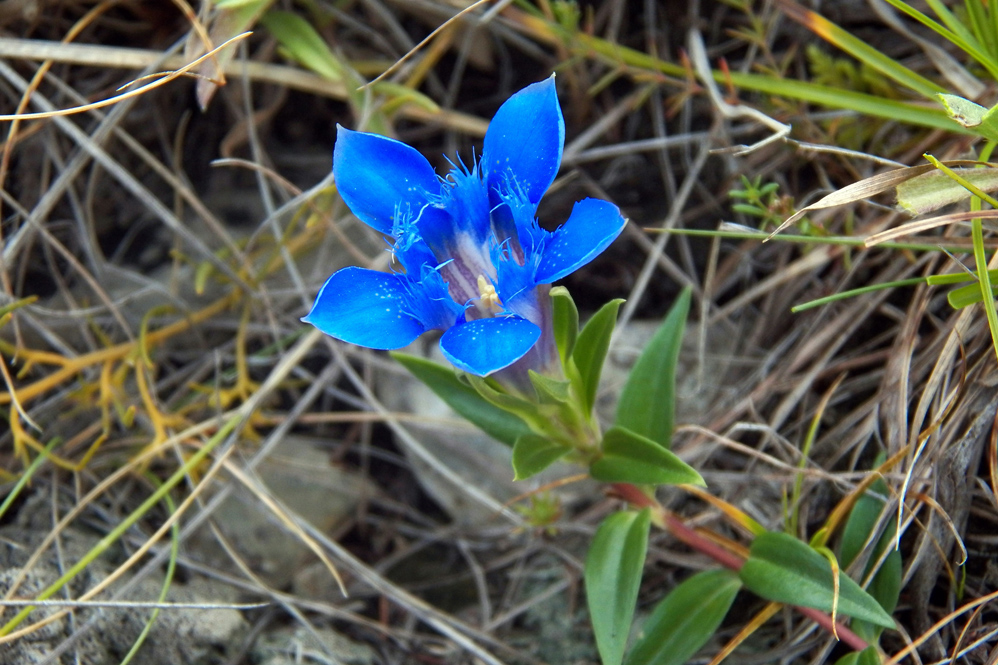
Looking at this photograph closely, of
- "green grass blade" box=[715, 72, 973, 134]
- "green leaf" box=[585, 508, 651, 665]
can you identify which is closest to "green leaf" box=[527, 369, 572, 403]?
"green leaf" box=[585, 508, 651, 665]

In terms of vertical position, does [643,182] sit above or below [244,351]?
above

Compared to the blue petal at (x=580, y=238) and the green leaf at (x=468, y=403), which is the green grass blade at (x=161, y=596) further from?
the blue petal at (x=580, y=238)

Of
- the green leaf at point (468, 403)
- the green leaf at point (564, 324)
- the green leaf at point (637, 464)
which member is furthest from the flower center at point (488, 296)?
the green leaf at point (637, 464)

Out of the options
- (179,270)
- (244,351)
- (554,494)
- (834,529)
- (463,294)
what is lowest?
(554,494)

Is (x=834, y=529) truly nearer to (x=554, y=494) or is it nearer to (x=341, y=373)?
(x=554, y=494)

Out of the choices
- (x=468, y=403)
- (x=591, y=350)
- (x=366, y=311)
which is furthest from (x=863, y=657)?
(x=366, y=311)

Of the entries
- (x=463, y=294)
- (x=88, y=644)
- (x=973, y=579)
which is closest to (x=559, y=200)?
(x=463, y=294)

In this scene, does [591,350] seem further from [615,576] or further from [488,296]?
[615,576]

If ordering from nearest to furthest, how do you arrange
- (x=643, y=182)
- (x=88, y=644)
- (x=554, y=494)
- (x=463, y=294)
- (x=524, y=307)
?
(x=524, y=307) → (x=463, y=294) → (x=88, y=644) → (x=554, y=494) → (x=643, y=182)
